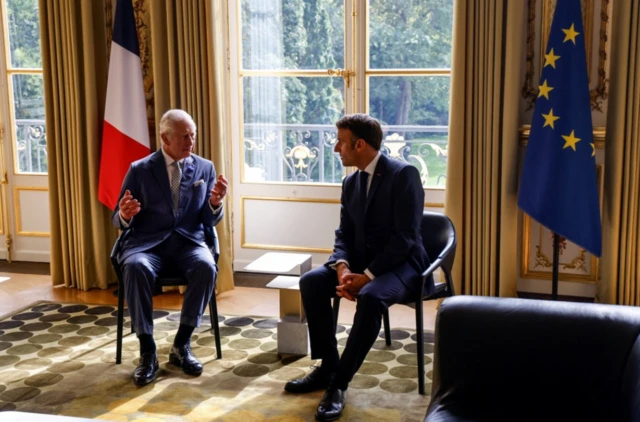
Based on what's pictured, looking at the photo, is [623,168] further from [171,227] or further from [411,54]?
[171,227]

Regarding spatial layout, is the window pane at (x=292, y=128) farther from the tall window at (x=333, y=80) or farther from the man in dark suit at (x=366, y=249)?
the man in dark suit at (x=366, y=249)

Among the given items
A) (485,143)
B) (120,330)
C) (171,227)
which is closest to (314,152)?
(485,143)

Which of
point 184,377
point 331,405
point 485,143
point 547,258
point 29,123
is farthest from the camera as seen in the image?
point 29,123

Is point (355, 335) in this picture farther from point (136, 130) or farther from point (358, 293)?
point (136, 130)

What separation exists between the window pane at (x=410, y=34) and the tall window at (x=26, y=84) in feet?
7.81

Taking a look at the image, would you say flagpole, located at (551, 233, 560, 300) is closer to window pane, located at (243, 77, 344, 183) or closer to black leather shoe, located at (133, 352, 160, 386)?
window pane, located at (243, 77, 344, 183)

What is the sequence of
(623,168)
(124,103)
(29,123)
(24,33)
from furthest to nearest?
(29,123), (24,33), (124,103), (623,168)

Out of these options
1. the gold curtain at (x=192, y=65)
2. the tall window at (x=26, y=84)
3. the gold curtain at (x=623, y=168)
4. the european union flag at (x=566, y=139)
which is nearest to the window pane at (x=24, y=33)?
the tall window at (x=26, y=84)

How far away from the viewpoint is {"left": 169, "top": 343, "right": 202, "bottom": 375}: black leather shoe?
3.34 m

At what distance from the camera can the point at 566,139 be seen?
3.85 meters

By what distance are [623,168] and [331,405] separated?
2.18 metres

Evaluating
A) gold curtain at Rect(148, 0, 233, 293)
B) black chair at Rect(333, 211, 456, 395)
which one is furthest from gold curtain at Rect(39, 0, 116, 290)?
black chair at Rect(333, 211, 456, 395)

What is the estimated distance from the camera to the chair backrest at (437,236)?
10.8 ft

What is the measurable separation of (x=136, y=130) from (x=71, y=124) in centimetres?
47
